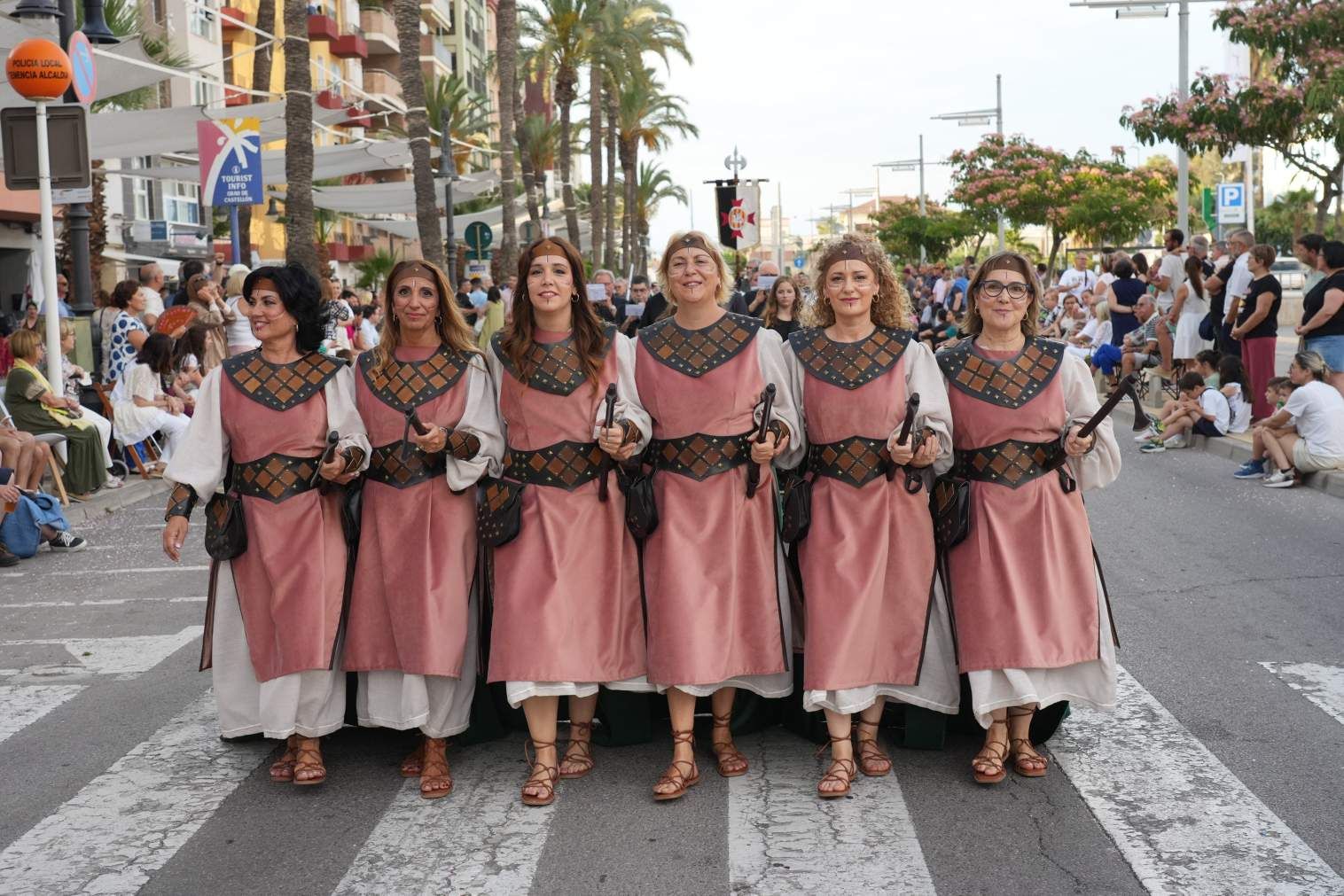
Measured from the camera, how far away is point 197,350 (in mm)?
14992

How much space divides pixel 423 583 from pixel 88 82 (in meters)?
10.7

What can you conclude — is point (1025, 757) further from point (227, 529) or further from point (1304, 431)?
point (1304, 431)

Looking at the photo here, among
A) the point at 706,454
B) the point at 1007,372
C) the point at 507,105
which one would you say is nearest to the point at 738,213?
the point at 507,105

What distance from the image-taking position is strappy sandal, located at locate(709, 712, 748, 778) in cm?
546

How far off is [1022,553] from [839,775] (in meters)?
0.99

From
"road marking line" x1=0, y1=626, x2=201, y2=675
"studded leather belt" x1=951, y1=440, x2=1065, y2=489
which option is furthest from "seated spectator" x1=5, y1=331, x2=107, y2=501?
"studded leather belt" x1=951, y1=440, x2=1065, y2=489

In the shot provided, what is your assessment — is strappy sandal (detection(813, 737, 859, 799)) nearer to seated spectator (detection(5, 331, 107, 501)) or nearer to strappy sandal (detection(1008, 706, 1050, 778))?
strappy sandal (detection(1008, 706, 1050, 778))

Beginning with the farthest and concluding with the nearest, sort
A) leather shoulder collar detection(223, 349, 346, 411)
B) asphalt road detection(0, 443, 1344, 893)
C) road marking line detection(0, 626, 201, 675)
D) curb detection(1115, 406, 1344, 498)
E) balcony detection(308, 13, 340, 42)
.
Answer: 1. balcony detection(308, 13, 340, 42)
2. curb detection(1115, 406, 1344, 498)
3. road marking line detection(0, 626, 201, 675)
4. leather shoulder collar detection(223, 349, 346, 411)
5. asphalt road detection(0, 443, 1344, 893)

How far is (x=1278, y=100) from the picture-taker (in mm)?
20297

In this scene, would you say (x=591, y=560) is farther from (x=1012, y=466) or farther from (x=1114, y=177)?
(x=1114, y=177)

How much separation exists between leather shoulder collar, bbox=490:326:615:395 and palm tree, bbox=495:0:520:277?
26.2 m

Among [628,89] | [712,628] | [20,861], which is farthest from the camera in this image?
[628,89]

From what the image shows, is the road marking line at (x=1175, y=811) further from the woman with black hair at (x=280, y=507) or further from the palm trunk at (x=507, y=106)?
the palm trunk at (x=507, y=106)

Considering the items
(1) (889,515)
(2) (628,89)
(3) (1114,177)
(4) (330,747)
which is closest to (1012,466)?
(1) (889,515)
